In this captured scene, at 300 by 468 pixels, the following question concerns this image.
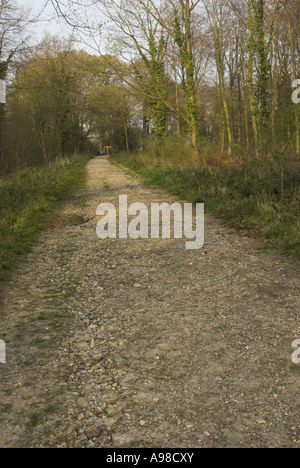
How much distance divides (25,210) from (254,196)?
5813 mm

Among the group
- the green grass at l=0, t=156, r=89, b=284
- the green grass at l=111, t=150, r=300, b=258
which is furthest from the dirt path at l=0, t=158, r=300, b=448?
the green grass at l=111, t=150, r=300, b=258

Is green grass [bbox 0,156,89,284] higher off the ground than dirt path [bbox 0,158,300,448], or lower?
higher

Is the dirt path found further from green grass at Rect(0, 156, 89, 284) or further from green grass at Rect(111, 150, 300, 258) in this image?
green grass at Rect(111, 150, 300, 258)

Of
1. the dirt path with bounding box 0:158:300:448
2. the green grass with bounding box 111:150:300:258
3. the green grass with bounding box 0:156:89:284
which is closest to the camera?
the dirt path with bounding box 0:158:300:448

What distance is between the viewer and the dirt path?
8.07 ft

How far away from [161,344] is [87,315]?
3.53ft

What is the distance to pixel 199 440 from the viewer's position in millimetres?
2340

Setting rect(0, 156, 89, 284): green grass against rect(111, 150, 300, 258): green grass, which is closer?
rect(0, 156, 89, 284): green grass

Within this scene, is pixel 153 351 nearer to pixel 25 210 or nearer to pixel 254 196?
pixel 254 196

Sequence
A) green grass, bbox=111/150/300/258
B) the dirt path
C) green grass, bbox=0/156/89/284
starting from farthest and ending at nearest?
green grass, bbox=111/150/300/258, green grass, bbox=0/156/89/284, the dirt path

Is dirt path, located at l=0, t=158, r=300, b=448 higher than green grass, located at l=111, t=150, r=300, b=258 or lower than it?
lower

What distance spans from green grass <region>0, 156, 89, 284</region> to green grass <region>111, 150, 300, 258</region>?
4.10 meters
